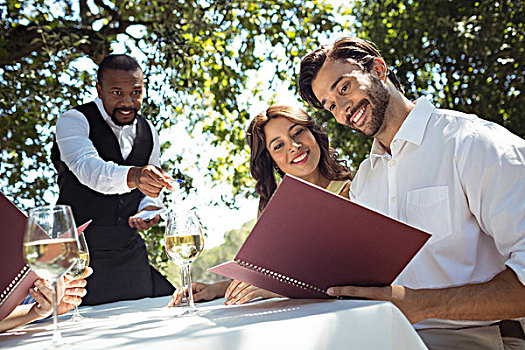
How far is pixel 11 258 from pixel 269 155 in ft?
6.50

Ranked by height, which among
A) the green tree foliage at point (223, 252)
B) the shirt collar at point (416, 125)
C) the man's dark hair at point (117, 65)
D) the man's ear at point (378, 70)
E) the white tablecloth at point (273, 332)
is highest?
the man's dark hair at point (117, 65)

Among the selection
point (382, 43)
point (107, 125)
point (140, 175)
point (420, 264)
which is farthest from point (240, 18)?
point (420, 264)

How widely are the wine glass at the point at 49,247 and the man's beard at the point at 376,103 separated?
47.7 inches

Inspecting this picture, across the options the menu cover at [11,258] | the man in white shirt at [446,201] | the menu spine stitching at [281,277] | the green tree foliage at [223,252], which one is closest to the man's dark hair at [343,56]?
the man in white shirt at [446,201]

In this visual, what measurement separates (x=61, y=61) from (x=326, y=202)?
388cm

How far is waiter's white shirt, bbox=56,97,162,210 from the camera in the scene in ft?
9.05

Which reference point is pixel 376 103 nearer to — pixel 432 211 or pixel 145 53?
pixel 432 211

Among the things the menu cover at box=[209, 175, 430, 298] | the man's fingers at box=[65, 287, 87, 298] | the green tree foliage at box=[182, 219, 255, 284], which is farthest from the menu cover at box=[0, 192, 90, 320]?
the green tree foliage at box=[182, 219, 255, 284]

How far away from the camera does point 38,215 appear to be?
994 mm

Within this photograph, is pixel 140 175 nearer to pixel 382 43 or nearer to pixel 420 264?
pixel 420 264

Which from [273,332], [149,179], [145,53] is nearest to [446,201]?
[273,332]

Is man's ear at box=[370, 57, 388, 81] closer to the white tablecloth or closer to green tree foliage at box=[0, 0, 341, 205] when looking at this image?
the white tablecloth

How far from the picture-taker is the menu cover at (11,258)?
1.24 m

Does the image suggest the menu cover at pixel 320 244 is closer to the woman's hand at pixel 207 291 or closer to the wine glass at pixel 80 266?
the wine glass at pixel 80 266
